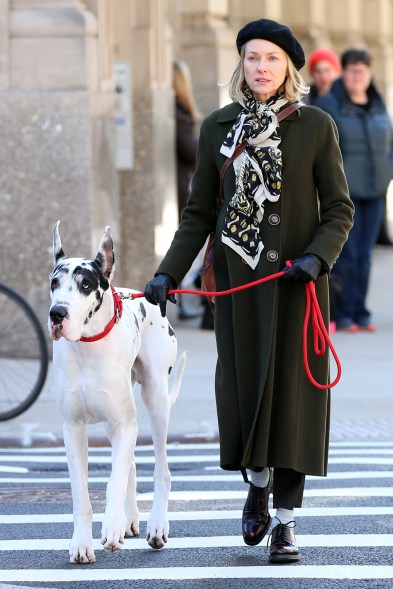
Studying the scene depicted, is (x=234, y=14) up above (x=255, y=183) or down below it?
above

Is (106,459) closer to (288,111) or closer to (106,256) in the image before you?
(106,256)

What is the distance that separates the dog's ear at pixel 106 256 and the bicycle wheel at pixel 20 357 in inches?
146

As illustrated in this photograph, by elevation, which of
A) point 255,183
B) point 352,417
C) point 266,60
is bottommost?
point 352,417

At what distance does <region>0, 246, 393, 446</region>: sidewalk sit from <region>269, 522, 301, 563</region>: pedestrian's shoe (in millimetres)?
3323

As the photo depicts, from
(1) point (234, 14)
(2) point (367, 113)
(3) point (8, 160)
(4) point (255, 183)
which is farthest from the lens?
(1) point (234, 14)

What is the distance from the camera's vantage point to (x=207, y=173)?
20.9 feet

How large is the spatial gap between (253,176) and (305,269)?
0.41m

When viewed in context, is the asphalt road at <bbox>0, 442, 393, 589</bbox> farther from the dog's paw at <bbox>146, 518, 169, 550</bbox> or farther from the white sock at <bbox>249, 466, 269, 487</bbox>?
the white sock at <bbox>249, 466, 269, 487</bbox>

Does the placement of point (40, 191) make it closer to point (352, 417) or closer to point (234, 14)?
point (352, 417)

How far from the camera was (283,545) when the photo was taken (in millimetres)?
6273

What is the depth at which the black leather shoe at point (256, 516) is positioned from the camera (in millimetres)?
6309

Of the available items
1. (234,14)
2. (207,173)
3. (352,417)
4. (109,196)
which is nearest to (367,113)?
(109,196)

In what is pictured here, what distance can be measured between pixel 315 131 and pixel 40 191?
638 centimetres

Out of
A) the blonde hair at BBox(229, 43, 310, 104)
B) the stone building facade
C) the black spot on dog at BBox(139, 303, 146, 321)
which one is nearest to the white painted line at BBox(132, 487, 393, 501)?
the black spot on dog at BBox(139, 303, 146, 321)
